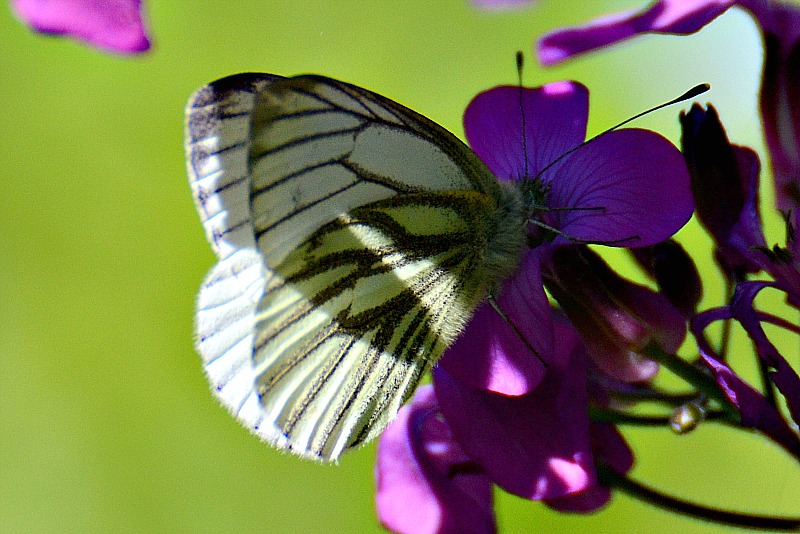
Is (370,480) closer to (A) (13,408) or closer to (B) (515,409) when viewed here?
(A) (13,408)

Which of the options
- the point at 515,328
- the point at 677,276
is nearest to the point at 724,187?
the point at 677,276

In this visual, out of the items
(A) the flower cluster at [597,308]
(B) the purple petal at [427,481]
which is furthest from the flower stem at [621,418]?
(B) the purple petal at [427,481]

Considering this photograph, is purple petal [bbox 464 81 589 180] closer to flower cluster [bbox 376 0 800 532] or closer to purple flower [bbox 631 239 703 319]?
flower cluster [bbox 376 0 800 532]

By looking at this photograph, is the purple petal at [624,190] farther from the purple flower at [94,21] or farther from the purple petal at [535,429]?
the purple flower at [94,21]

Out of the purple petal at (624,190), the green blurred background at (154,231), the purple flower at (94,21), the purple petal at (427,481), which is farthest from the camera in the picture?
the green blurred background at (154,231)

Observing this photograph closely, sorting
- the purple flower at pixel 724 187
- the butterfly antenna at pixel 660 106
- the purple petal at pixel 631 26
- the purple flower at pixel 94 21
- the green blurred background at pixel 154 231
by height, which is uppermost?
the purple flower at pixel 94 21

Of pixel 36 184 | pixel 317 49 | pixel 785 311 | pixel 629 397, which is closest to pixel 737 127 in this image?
pixel 785 311

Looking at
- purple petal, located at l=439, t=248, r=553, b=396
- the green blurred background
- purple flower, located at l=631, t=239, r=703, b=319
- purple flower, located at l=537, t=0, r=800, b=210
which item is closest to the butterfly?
purple petal, located at l=439, t=248, r=553, b=396

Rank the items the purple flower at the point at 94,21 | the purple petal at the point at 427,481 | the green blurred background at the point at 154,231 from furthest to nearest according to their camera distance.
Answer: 1. the green blurred background at the point at 154,231
2. the purple petal at the point at 427,481
3. the purple flower at the point at 94,21
